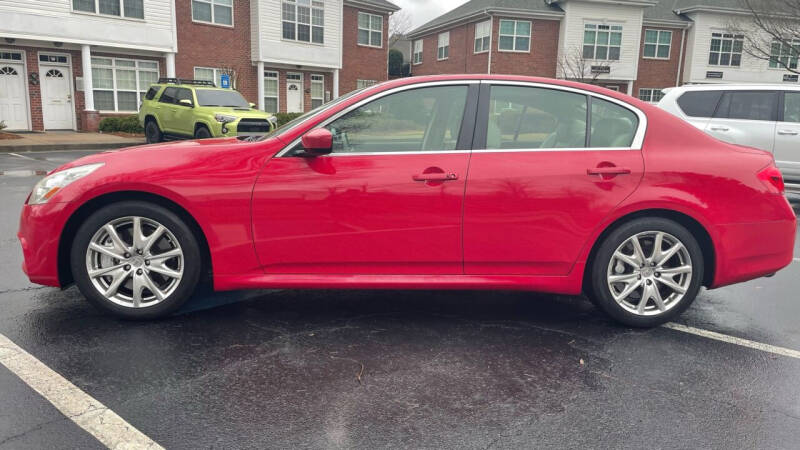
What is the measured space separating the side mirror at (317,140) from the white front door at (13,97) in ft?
72.8

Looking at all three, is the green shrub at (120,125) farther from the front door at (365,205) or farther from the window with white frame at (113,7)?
the front door at (365,205)

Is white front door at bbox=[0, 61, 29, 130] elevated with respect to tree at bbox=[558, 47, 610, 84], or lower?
lower

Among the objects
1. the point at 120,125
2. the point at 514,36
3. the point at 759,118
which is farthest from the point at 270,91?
the point at 759,118

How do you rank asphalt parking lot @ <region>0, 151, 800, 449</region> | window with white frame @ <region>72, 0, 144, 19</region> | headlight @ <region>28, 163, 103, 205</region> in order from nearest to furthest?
asphalt parking lot @ <region>0, 151, 800, 449</region> → headlight @ <region>28, 163, 103, 205</region> → window with white frame @ <region>72, 0, 144, 19</region>

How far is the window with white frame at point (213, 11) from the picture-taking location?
83.8 feet

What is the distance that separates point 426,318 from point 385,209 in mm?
916

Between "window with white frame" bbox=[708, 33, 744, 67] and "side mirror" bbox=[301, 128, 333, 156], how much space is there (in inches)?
1563

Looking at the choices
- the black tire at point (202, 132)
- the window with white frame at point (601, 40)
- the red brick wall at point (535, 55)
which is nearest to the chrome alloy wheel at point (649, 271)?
the black tire at point (202, 132)

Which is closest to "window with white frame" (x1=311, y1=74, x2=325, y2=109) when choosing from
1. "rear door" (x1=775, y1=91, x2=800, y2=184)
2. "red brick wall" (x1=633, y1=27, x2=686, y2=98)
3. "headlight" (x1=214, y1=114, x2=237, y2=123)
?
"headlight" (x1=214, y1=114, x2=237, y2=123)

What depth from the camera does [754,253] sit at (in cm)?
425

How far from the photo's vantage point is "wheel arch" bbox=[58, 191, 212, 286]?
156 inches

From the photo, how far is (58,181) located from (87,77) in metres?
21.2

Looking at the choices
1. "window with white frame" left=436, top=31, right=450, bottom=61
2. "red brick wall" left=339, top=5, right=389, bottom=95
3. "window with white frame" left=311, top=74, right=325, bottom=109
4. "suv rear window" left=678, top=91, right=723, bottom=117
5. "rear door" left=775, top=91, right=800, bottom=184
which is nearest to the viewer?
"rear door" left=775, top=91, right=800, bottom=184

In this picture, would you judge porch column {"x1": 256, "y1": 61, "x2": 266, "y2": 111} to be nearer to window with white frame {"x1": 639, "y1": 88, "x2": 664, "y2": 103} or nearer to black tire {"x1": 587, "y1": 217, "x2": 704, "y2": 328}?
window with white frame {"x1": 639, "y1": 88, "x2": 664, "y2": 103}
